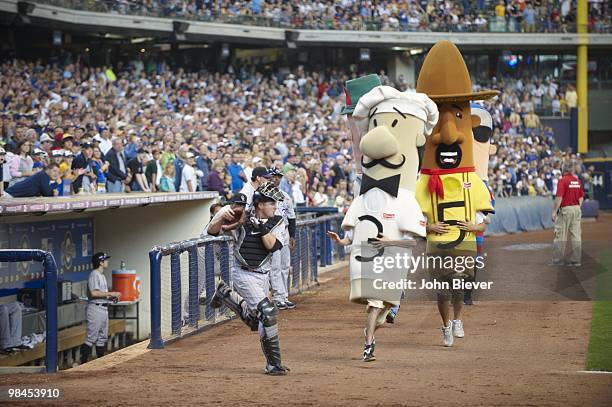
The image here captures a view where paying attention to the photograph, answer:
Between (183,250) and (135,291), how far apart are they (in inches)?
157

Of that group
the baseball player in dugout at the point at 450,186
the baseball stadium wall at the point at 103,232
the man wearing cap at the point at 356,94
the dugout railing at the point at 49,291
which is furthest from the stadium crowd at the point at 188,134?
the baseball player in dugout at the point at 450,186

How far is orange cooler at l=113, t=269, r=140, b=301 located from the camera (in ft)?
49.9

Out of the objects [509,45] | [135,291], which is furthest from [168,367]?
[509,45]

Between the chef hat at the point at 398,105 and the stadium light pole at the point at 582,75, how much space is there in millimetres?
35972

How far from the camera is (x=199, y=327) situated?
40.5 ft

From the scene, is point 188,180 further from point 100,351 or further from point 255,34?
point 255,34

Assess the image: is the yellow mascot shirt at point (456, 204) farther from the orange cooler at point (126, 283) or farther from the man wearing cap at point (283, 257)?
the orange cooler at point (126, 283)

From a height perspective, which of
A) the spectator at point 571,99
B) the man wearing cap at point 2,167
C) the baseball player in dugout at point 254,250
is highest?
the spectator at point 571,99

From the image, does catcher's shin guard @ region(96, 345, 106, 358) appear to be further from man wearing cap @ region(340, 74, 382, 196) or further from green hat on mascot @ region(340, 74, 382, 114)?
green hat on mascot @ region(340, 74, 382, 114)

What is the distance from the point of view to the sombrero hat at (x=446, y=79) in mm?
10961

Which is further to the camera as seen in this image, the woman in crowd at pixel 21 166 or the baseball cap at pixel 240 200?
the woman in crowd at pixel 21 166

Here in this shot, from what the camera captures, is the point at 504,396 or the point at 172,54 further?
the point at 172,54

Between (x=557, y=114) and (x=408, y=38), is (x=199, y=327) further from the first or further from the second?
(x=557, y=114)

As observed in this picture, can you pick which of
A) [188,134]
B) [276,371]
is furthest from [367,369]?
[188,134]
